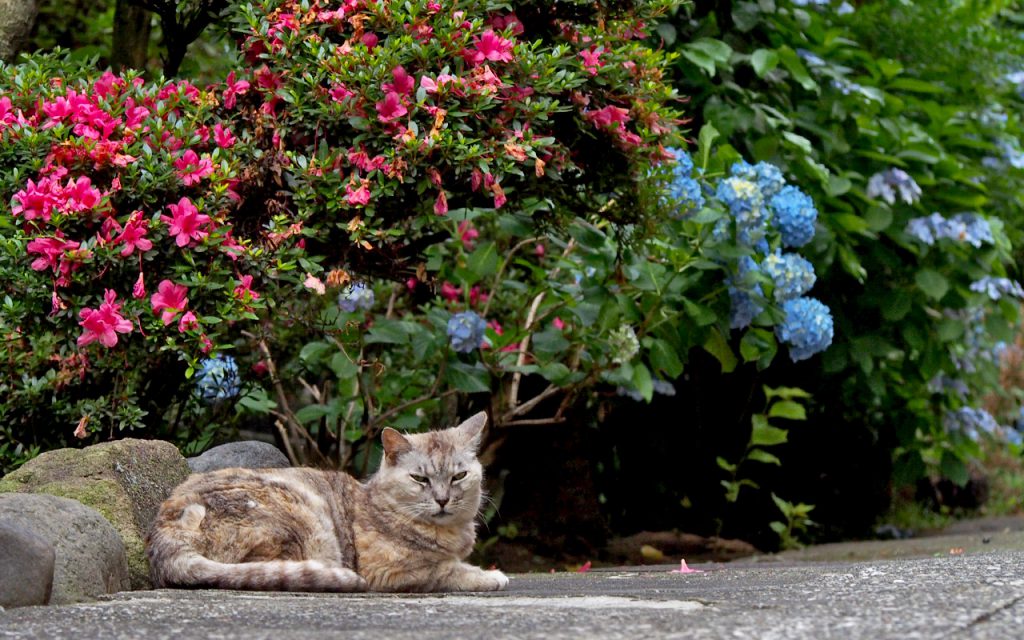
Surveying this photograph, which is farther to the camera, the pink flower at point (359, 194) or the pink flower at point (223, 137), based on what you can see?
the pink flower at point (223, 137)

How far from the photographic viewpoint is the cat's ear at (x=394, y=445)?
4.57 metres

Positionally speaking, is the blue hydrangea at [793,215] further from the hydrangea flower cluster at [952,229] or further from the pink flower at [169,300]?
the pink flower at [169,300]

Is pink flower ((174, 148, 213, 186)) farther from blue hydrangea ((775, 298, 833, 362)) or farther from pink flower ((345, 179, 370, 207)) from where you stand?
blue hydrangea ((775, 298, 833, 362))

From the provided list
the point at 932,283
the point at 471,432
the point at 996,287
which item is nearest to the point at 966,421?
the point at 996,287

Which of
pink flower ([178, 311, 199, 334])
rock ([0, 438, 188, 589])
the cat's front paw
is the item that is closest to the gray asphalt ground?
the cat's front paw

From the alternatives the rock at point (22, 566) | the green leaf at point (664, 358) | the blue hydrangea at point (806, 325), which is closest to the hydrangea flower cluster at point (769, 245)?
the blue hydrangea at point (806, 325)

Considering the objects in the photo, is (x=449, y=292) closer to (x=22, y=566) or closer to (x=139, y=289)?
(x=139, y=289)

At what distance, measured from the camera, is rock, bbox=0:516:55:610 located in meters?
3.09

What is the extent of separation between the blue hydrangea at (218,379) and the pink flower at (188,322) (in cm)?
89

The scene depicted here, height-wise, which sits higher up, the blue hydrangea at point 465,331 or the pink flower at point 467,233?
the pink flower at point 467,233

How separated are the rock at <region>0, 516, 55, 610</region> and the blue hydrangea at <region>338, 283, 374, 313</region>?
2.62 m

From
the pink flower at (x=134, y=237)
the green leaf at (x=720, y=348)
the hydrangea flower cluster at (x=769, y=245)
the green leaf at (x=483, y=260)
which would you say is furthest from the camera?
the green leaf at (x=720, y=348)

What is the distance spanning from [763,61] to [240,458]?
3.50 metres

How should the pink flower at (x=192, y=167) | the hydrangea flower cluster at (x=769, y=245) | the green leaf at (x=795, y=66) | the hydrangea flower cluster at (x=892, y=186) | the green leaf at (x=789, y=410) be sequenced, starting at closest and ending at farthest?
the pink flower at (x=192, y=167) → the hydrangea flower cluster at (x=769, y=245) → the green leaf at (x=795, y=66) → the hydrangea flower cluster at (x=892, y=186) → the green leaf at (x=789, y=410)
